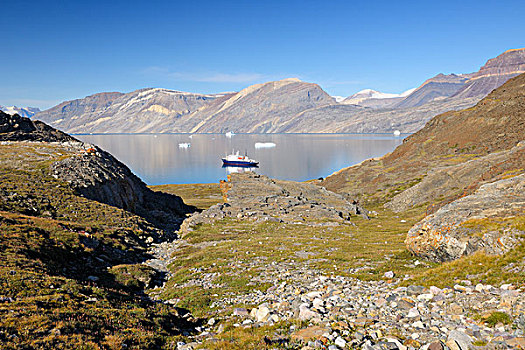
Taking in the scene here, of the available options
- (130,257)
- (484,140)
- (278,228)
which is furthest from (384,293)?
(484,140)

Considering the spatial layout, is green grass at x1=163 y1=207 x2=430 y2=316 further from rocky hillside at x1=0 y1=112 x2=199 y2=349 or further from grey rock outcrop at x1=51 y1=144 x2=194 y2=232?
grey rock outcrop at x1=51 y1=144 x2=194 y2=232

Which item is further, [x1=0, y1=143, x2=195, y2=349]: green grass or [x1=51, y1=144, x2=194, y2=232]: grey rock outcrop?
[x1=51, y1=144, x2=194, y2=232]: grey rock outcrop

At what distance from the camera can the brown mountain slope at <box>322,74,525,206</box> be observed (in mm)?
85125

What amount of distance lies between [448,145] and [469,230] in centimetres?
9752

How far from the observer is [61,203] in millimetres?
40344

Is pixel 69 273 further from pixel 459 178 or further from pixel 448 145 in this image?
pixel 448 145

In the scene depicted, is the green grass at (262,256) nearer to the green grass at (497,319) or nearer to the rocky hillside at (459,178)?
the rocky hillside at (459,178)

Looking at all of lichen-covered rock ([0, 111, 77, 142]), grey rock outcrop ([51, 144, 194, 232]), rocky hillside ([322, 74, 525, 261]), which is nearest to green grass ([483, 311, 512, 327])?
rocky hillside ([322, 74, 525, 261])

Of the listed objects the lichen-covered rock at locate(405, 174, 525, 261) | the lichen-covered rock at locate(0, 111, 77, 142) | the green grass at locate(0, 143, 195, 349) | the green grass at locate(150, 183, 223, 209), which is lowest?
the green grass at locate(150, 183, 223, 209)

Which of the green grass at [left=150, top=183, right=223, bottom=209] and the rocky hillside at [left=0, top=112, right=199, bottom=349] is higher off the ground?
the rocky hillside at [left=0, top=112, right=199, bottom=349]

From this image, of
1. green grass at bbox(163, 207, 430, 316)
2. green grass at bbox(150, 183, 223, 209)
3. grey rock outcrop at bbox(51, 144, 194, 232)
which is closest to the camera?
green grass at bbox(163, 207, 430, 316)

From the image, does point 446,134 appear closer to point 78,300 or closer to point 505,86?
point 505,86

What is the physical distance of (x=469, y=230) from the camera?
17797mm

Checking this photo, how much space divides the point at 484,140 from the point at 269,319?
10329 cm
